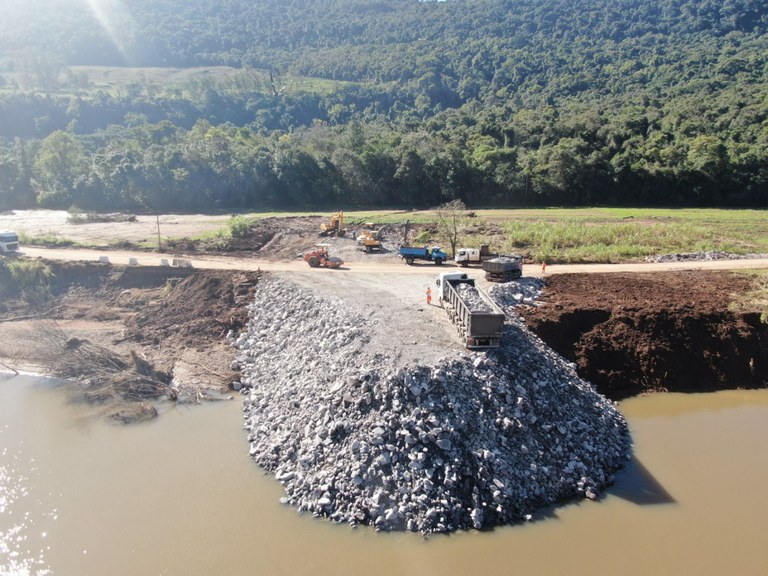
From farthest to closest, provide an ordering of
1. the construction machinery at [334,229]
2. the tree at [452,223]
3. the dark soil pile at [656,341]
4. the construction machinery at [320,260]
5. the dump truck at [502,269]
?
the construction machinery at [334,229]
the tree at [452,223]
the construction machinery at [320,260]
the dump truck at [502,269]
the dark soil pile at [656,341]

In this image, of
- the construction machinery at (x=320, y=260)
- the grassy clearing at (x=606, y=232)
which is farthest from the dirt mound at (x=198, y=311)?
the grassy clearing at (x=606, y=232)

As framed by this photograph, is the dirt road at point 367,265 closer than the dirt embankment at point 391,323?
No

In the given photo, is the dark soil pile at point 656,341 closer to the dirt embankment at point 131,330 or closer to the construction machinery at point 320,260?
the construction machinery at point 320,260

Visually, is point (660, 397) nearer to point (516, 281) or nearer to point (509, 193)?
point (516, 281)

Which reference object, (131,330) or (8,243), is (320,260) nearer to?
(131,330)

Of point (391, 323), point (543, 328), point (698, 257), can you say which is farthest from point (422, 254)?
point (698, 257)

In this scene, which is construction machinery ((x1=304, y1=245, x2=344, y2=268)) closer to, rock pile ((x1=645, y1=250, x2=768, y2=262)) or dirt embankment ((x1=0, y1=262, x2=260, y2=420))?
dirt embankment ((x1=0, y1=262, x2=260, y2=420))

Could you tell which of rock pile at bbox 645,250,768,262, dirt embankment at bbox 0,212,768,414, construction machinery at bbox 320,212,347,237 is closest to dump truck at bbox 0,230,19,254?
dirt embankment at bbox 0,212,768,414
